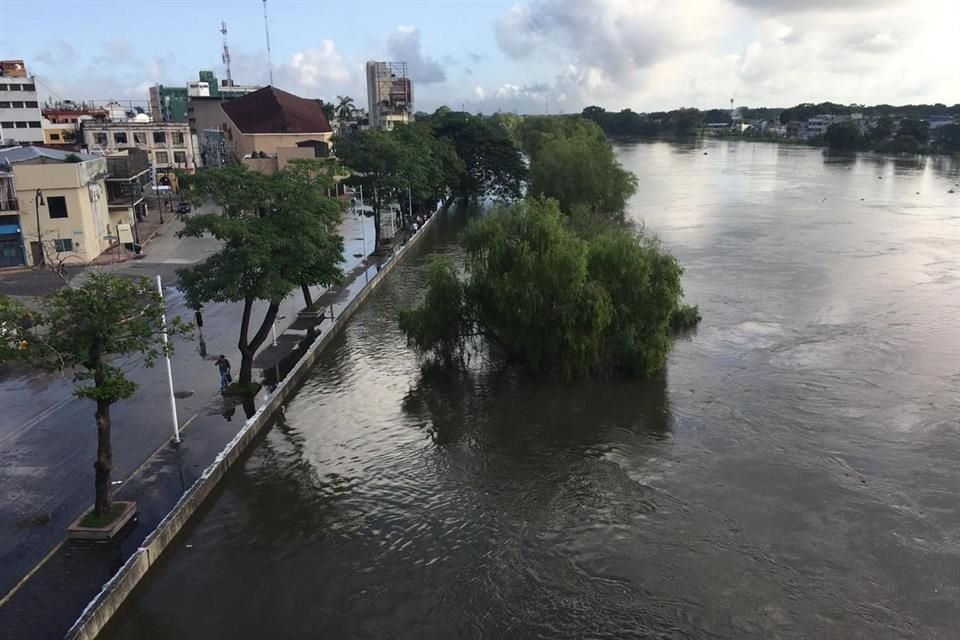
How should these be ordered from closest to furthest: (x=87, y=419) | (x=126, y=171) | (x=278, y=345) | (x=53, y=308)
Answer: (x=53, y=308) < (x=87, y=419) < (x=278, y=345) < (x=126, y=171)

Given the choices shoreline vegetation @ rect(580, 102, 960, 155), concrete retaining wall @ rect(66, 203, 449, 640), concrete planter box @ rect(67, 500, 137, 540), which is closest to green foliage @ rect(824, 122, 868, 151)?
shoreline vegetation @ rect(580, 102, 960, 155)

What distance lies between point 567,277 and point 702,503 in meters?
8.85

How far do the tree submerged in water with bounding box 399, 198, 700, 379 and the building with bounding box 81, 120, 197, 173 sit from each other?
174ft

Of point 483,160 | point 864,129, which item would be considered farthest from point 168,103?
point 864,129

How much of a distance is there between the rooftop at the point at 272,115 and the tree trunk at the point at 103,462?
202ft

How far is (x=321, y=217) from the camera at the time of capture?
72.8ft

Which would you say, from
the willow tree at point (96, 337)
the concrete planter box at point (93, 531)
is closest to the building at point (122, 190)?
the willow tree at point (96, 337)

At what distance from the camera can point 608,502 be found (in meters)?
16.9

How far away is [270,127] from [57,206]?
122 feet

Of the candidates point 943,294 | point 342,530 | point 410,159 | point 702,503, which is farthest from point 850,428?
point 410,159

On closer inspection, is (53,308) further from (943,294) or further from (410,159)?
(943,294)

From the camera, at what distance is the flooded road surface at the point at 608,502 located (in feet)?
43.7

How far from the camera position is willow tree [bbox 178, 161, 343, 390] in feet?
65.7

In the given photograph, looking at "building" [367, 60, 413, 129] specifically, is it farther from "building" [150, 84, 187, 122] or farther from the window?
the window
